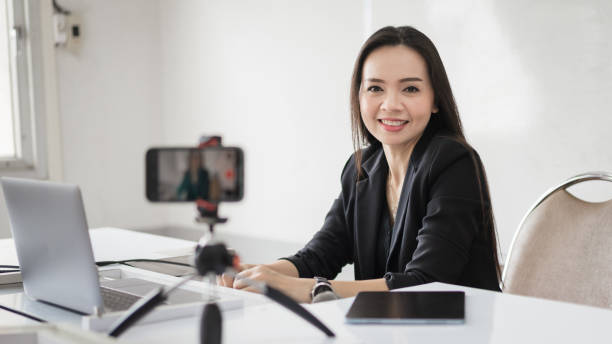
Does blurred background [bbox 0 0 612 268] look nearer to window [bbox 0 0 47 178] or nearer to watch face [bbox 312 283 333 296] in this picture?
window [bbox 0 0 47 178]

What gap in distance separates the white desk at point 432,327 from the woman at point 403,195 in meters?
0.33

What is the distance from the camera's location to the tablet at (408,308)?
91 cm

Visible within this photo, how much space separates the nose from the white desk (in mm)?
605

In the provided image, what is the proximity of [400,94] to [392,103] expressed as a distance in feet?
0.11

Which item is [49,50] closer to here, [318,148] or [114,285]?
[318,148]

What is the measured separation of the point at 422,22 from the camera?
294 cm

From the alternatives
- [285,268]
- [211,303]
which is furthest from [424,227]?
[211,303]

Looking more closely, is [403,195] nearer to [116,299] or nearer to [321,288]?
[321,288]

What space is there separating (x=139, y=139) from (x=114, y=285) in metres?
3.37

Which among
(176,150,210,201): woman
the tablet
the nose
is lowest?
the tablet

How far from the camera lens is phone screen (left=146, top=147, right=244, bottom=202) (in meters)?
0.73

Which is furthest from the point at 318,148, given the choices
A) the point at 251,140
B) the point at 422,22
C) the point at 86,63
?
the point at 86,63

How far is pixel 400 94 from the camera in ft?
5.23

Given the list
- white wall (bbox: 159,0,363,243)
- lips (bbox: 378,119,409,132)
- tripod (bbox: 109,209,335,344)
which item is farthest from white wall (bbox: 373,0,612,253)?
tripod (bbox: 109,209,335,344)
